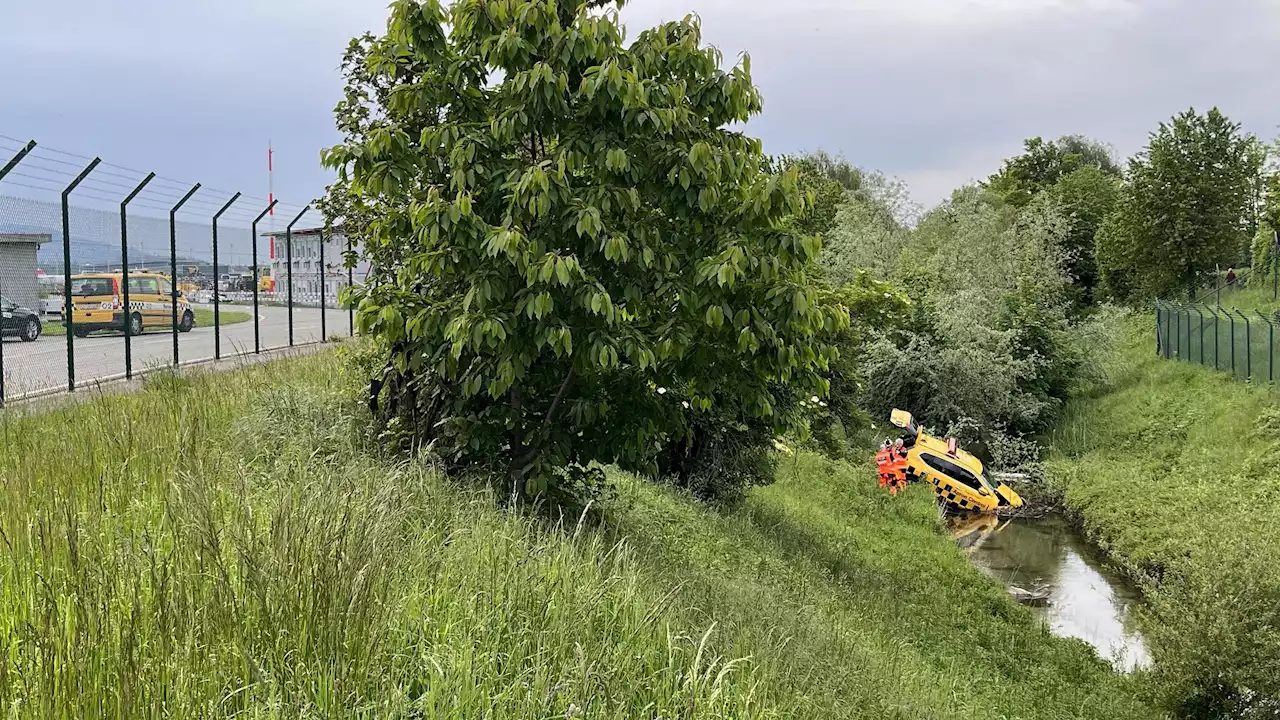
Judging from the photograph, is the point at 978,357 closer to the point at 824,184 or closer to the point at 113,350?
the point at 113,350

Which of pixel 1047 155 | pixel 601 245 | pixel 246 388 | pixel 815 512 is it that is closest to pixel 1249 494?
pixel 815 512

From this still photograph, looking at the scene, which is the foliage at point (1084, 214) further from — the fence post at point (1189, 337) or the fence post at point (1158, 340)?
the fence post at point (1189, 337)

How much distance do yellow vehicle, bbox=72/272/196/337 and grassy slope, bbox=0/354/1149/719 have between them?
6105 mm

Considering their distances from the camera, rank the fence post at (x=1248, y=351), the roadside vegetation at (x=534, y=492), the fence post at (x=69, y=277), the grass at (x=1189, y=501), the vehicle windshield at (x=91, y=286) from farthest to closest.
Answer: the fence post at (x=1248, y=351), the vehicle windshield at (x=91, y=286), the fence post at (x=69, y=277), the grass at (x=1189, y=501), the roadside vegetation at (x=534, y=492)

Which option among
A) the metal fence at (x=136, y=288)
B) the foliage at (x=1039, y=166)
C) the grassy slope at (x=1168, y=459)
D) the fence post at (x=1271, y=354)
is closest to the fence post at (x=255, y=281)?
the metal fence at (x=136, y=288)

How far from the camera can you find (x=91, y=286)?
12.8 metres

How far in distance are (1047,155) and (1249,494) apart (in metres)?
55.0

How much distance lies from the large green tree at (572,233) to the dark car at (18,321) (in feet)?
22.8

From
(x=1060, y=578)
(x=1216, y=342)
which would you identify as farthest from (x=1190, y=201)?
(x=1060, y=578)

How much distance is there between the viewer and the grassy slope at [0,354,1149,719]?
2.73 meters

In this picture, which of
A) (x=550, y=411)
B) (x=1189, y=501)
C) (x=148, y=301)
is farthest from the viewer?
(x=1189, y=501)

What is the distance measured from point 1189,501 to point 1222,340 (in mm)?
8919

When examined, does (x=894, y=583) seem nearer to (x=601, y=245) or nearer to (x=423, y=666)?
(x=601, y=245)

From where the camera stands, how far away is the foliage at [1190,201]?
115ft
